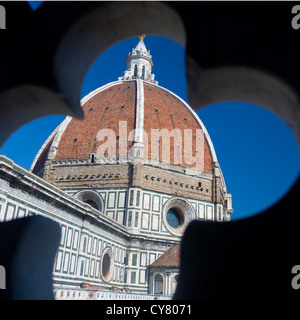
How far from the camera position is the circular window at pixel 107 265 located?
774 inches

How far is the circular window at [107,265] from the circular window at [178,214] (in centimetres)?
619

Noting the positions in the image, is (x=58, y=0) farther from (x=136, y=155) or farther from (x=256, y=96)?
(x=136, y=155)

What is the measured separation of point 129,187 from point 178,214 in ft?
15.8

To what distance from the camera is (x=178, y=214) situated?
26.2 m

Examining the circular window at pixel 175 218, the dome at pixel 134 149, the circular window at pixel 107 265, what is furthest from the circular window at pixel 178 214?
the circular window at pixel 107 265

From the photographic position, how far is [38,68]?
1.66 m

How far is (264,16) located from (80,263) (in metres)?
17.0

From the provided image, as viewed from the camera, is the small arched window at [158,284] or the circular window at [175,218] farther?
the circular window at [175,218]

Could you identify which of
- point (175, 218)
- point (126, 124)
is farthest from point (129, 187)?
point (126, 124)

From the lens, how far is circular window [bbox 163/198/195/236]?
25.2 meters

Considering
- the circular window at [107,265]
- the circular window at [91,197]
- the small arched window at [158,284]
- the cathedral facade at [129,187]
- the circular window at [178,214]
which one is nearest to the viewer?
the cathedral facade at [129,187]

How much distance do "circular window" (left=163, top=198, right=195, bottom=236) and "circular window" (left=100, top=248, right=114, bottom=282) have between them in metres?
6.19

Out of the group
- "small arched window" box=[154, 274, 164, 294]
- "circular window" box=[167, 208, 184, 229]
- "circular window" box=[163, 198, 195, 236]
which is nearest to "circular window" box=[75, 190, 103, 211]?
"circular window" box=[163, 198, 195, 236]

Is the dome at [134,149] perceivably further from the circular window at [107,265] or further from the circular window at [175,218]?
the circular window at [107,265]
